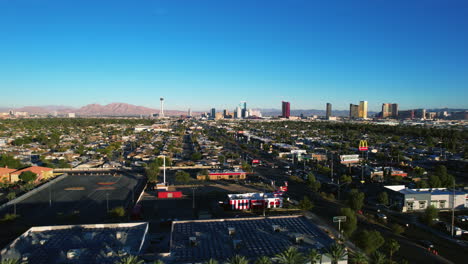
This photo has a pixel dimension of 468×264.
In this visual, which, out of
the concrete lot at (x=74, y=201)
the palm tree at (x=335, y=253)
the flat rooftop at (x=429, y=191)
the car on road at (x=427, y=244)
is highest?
the palm tree at (x=335, y=253)

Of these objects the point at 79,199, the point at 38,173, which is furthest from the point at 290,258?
the point at 38,173

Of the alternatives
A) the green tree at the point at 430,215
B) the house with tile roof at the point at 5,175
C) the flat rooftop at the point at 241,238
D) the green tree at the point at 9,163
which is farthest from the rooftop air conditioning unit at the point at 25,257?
the green tree at the point at 9,163

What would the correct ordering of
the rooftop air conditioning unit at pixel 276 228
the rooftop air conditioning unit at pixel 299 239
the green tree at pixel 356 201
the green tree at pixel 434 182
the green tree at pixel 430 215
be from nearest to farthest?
the rooftop air conditioning unit at pixel 299 239, the rooftop air conditioning unit at pixel 276 228, the green tree at pixel 430 215, the green tree at pixel 356 201, the green tree at pixel 434 182

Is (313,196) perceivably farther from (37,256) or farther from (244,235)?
(37,256)

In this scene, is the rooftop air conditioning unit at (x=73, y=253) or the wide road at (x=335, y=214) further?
the wide road at (x=335, y=214)

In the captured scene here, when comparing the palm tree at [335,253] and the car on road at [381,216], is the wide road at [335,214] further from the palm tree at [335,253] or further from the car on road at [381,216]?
the palm tree at [335,253]

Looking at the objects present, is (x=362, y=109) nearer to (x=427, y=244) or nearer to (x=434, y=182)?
(x=434, y=182)

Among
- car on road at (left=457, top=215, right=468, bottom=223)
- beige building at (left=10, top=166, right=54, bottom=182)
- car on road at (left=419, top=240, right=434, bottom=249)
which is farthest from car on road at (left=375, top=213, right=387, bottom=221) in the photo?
beige building at (left=10, top=166, right=54, bottom=182)
